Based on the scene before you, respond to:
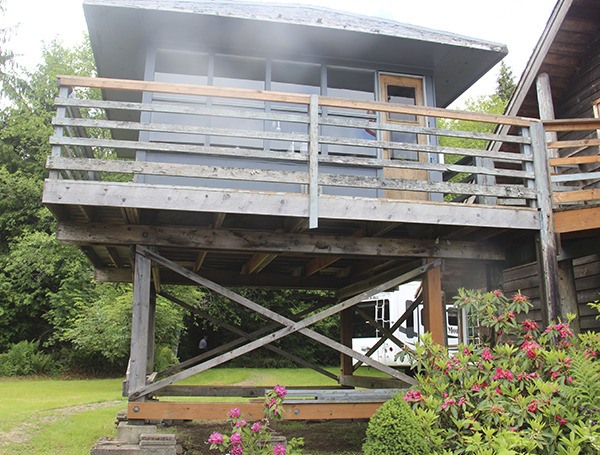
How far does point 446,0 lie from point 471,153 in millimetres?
108034

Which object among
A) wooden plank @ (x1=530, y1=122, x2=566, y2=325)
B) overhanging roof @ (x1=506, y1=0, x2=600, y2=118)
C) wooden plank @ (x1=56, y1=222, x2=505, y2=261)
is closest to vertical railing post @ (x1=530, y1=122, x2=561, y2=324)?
wooden plank @ (x1=530, y1=122, x2=566, y2=325)

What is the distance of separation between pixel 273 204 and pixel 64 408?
26.1 feet

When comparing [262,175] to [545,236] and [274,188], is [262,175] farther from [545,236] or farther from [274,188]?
[545,236]

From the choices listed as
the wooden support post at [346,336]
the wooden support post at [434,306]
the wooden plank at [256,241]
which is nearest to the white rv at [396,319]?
the wooden support post at [346,336]

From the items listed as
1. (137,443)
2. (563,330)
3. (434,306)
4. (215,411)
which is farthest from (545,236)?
(137,443)

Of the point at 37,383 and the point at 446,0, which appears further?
the point at 446,0

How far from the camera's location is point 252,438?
5336mm

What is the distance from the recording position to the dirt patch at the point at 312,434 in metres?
7.92

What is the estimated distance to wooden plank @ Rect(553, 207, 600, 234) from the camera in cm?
668

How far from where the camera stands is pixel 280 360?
937 inches

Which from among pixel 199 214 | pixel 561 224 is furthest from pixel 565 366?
pixel 199 214

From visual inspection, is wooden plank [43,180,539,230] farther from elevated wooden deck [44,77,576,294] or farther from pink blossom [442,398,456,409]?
pink blossom [442,398,456,409]

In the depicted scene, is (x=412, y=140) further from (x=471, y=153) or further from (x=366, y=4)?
(x=366, y=4)

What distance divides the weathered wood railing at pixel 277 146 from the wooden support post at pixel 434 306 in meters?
1.28
